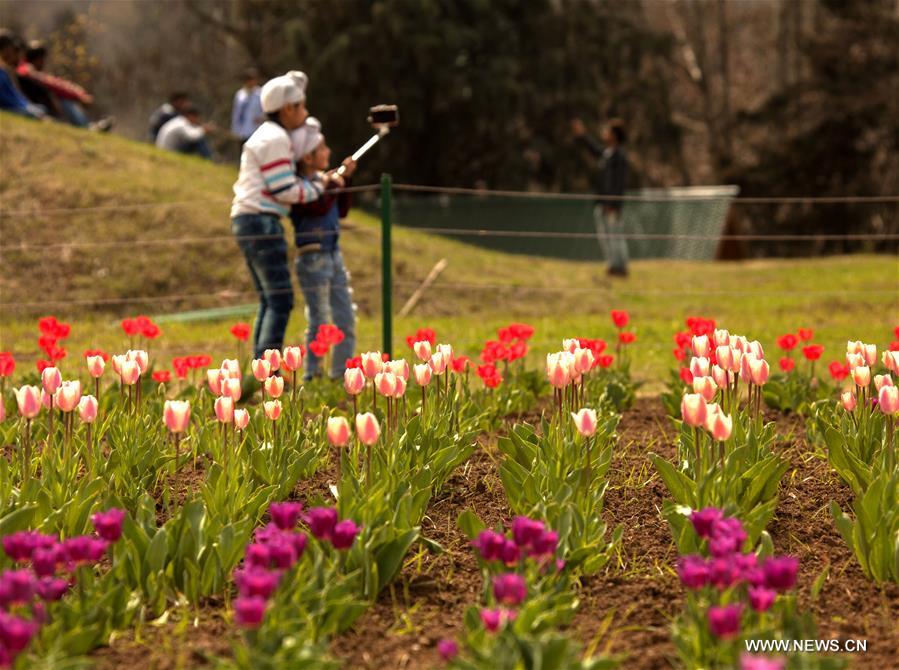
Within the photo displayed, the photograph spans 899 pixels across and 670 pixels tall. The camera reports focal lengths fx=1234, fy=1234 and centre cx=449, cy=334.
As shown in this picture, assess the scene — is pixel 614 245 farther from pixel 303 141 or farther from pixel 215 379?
pixel 215 379

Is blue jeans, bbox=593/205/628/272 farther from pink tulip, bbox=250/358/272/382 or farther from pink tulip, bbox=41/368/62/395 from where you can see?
pink tulip, bbox=41/368/62/395

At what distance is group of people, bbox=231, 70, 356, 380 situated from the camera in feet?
23.0

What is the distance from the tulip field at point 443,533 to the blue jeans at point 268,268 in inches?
54.6

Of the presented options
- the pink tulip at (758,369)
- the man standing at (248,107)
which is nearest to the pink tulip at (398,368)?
the pink tulip at (758,369)

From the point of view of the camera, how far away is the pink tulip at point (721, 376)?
455 cm

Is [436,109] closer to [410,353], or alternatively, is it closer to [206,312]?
[206,312]

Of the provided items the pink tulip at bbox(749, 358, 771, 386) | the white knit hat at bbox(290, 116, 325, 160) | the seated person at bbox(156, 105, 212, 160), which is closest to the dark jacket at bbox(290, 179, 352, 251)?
the white knit hat at bbox(290, 116, 325, 160)

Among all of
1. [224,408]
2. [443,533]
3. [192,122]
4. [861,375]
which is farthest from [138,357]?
[192,122]

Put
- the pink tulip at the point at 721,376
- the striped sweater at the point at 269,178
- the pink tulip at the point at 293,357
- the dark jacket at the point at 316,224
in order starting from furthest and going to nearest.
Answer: the dark jacket at the point at 316,224 → the striped sweater at the point at 269,178 → the pink tulip at the point at 293,357 → the pink tulip at the point at 721,376

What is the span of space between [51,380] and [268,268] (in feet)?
9.87

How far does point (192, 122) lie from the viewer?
18.5 m

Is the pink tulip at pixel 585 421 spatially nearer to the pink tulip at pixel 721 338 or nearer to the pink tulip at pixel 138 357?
the pink tulip at pixel 721 338

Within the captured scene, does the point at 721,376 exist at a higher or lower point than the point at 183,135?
lower

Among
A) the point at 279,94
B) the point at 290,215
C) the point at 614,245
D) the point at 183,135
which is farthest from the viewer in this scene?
the point at 183,135
